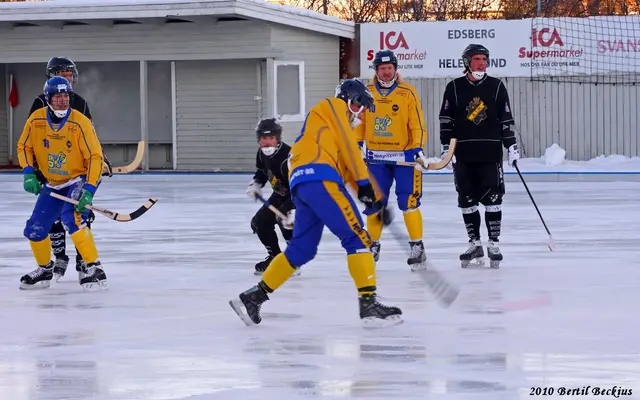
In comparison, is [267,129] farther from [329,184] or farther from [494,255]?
[494,255]

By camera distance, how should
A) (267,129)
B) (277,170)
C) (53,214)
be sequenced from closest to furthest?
(267,129) → (53,214) → (277,170)

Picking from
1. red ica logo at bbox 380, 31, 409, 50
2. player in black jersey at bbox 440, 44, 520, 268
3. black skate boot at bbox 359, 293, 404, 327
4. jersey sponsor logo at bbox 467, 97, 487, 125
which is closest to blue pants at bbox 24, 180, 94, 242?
black skate boot at bbox 359, 293, 404, 327

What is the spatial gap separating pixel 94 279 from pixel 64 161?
2.60ft

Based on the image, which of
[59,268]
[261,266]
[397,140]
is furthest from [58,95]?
[397,140]

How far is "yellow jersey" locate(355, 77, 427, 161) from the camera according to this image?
9281 millimetres

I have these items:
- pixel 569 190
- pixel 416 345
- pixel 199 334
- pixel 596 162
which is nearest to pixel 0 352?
pixel 199 334

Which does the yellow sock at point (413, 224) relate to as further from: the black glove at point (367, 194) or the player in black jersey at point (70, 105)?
the black glove at point (367, 194)

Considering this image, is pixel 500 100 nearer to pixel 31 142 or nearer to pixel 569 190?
pixel 31 142

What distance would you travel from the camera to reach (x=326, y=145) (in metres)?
6.51

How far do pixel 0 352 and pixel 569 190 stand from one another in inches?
524

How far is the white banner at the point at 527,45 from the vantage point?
24109 millimetres

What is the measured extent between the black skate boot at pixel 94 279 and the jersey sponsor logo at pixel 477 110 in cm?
298

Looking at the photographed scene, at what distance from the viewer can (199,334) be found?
6.45m

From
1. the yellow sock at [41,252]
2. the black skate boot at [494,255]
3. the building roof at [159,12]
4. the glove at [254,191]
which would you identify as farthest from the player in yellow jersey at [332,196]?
the building roof at [159,12]
